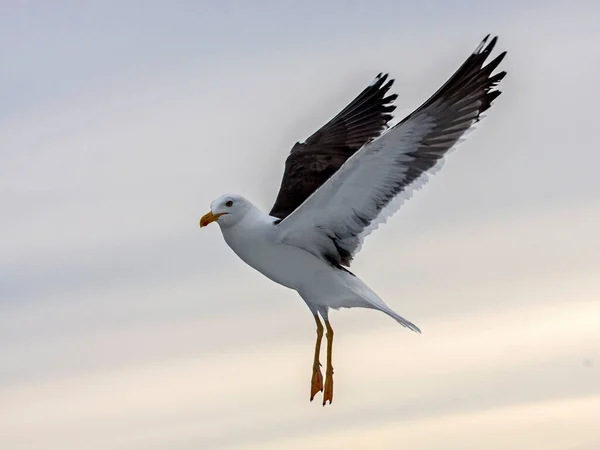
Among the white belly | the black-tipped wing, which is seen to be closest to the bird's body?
the white belly

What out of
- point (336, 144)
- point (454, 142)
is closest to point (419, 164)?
point (454, 142)

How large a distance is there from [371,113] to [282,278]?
5.80 meters

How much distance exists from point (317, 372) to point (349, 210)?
2.78m

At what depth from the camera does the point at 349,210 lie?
21547 millimetres

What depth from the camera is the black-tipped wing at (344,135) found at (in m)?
25.3

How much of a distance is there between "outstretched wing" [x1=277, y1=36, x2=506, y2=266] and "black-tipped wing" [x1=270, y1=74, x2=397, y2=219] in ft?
11.5

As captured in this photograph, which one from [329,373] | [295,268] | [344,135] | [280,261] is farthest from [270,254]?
[344,135]

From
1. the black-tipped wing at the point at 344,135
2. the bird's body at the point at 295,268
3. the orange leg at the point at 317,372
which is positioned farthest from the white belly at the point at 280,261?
the black-tipped wing at the point at 344,135

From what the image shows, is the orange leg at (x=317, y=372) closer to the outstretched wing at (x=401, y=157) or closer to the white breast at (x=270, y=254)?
the white breast at (x=270, y=254)

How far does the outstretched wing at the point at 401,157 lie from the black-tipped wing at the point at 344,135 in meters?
3.50

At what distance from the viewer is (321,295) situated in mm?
22141

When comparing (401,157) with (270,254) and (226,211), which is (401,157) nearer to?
(270,254)

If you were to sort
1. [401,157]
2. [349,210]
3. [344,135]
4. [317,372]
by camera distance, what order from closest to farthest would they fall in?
1. [401,157]
2. [349,210]
3. [317,372]
4. [344,135]

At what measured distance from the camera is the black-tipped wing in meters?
25.3
